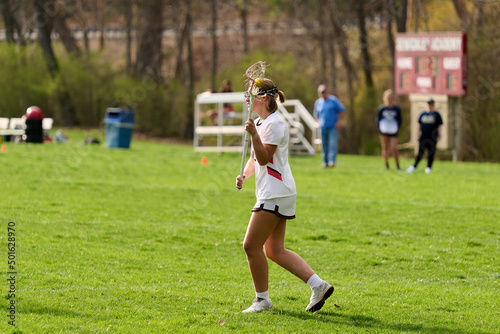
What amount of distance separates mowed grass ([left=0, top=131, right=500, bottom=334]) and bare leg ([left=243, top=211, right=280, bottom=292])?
1.23ft

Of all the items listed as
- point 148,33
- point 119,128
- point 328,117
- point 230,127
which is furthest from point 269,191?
point 148,33

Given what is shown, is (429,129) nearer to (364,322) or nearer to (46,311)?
(364,322)

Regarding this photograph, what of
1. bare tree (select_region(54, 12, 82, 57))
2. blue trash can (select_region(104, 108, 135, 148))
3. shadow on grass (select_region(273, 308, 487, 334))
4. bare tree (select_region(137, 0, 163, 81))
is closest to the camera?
shadow on grass (select_region(273, 308, 487, 334))

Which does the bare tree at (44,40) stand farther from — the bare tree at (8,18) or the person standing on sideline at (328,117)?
the person standing on sideline at (328,117)

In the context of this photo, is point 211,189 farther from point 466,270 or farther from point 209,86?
point 209,86

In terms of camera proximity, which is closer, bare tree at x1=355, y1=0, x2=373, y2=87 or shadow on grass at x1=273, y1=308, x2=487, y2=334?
shadow on grass at x1=273, y1=308, x2=487, y2=334

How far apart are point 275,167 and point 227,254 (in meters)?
2.96

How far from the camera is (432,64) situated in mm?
24594

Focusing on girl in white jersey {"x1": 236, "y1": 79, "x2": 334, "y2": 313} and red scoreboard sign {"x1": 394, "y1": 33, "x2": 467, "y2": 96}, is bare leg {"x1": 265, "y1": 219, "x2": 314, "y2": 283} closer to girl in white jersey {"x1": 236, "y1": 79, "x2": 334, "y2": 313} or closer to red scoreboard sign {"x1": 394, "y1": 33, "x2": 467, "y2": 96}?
girl in white jersey {"x1": 236, "y1": 79, "x2": 334, "y2": 313}

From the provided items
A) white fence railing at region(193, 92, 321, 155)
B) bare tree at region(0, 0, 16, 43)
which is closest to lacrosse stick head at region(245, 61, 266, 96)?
white fence railing at region(193, 92, 321, 155)

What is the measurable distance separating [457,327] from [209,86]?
3176cm

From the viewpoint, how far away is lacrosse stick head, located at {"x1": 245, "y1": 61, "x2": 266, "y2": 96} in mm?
5879

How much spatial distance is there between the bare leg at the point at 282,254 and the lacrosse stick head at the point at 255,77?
40.9 inches

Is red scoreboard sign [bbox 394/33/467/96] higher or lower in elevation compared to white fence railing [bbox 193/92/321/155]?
higher
